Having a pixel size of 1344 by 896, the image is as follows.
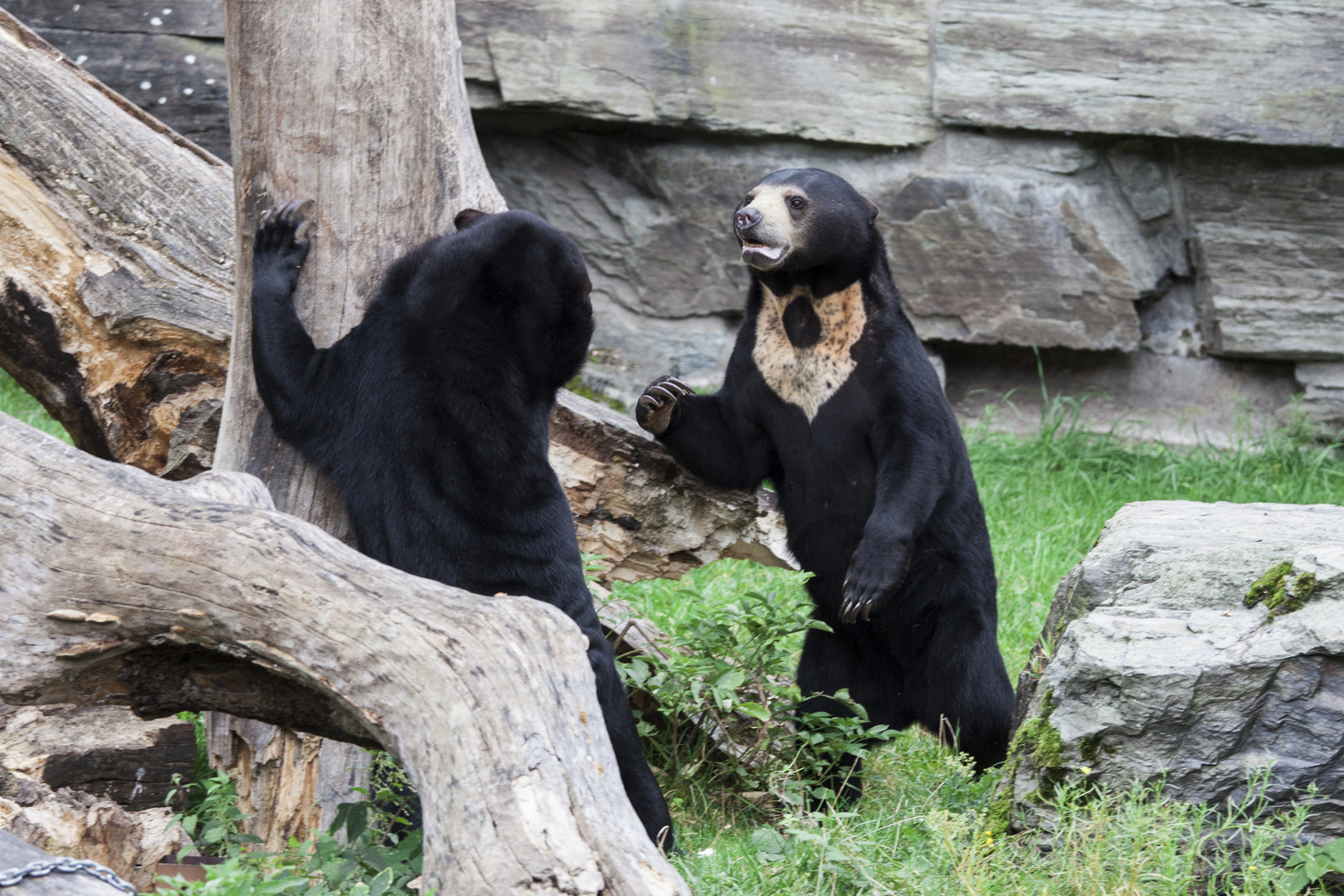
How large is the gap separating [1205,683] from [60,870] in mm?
2270

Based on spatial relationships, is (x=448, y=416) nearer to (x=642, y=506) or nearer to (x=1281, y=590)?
(x=642, y=506)

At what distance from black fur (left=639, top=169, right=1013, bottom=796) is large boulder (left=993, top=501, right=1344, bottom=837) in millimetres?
525

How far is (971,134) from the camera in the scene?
260 inches

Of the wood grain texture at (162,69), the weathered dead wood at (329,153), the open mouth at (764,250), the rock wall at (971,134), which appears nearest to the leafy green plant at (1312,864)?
the open mouth at (764,250)

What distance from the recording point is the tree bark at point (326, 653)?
6.88 feet

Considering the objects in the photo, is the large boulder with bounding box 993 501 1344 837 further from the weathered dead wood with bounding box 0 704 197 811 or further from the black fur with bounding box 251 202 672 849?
the weathered dead wood with bounding box 0 704 197 811

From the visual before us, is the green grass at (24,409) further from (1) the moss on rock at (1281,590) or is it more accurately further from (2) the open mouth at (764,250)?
(1) the moss on rock at (1281,590)

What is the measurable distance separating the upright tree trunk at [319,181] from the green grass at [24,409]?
3.75 m

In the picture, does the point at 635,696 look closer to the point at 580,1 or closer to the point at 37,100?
the point at 37,100

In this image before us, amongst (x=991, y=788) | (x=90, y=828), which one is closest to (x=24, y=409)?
(x=90, y=828)

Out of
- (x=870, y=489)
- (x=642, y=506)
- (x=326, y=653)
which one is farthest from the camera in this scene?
(x=642, y=506)

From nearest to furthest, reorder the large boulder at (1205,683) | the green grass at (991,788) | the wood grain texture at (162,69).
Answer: the green grass at (991,788), the large boulder at (1205,683), the wood grain texture at (162,69)

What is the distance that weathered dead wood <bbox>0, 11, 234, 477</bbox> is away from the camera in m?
3.71

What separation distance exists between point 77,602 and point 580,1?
471cm
